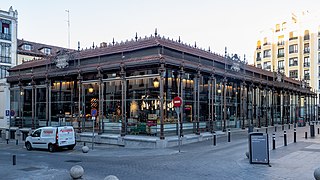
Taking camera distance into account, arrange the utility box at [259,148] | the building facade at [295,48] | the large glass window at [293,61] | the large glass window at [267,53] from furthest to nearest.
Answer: the large glass window at [267,53], the large glass window at [293,61], the building facade at [295,48], the utility box at [259,148]

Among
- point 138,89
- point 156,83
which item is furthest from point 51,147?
point 156,83

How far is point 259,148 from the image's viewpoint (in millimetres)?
14969

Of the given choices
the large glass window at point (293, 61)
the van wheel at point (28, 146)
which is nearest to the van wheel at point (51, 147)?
the van wheel at point (28, 146)

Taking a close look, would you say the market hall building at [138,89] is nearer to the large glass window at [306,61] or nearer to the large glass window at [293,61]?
the large glass window at [306,61]

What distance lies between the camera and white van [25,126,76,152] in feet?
74.7

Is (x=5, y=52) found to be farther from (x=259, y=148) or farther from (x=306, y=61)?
(x=306, y=61)

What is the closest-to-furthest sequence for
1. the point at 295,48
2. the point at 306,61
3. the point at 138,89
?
the point at 138,89 → the point at 306,61 → the point at 295,48

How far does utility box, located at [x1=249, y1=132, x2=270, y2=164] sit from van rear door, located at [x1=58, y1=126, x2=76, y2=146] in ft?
44.9

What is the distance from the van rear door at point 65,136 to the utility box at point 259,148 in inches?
539

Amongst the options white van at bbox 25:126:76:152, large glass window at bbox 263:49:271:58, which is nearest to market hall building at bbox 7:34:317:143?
white van at bbox 25:126:76:152

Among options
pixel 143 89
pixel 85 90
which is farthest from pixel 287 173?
pixel 85 90

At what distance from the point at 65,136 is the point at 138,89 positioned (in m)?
6.62

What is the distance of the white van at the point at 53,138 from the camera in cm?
2278

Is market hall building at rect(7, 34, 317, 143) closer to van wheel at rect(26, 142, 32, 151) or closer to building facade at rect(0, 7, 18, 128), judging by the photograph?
van wheel at rect(26, 142, 32, 151)
